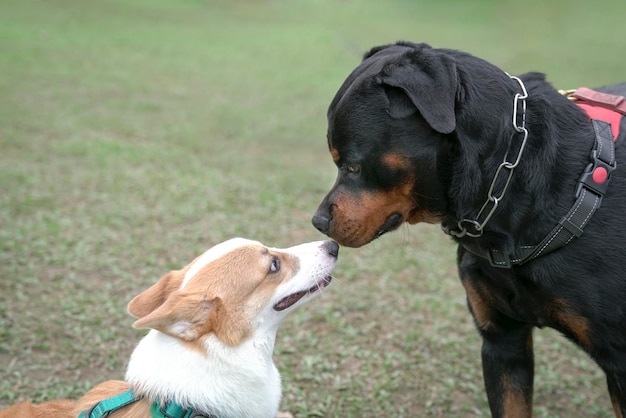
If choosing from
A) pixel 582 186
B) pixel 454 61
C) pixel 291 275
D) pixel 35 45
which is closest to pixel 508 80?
pixel 454 61

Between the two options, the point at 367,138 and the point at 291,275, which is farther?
the point at 291,275

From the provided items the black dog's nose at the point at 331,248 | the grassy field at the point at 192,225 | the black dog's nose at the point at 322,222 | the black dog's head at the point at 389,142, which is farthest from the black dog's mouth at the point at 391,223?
the grassy field at the point at 192,225

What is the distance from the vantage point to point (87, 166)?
790 centimetres

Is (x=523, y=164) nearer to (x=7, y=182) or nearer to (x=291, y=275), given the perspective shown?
(x=291, y=275)

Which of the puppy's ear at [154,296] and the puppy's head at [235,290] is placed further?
the puppy's ear at [154,296]

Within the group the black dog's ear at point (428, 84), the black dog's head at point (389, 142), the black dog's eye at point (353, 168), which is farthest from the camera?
the black dog's eye at point (353, 168)

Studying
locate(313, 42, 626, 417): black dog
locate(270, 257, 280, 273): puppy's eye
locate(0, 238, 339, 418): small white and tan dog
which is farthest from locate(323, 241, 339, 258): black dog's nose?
locate(313, 42, 626, 417): black dog

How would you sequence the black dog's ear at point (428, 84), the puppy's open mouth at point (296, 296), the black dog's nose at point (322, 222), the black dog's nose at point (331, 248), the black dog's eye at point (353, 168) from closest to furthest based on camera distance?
1. the black dog's ear at point (428, 84)
2. the black dog's eye at point (353, 168)
3. the black dog's nose at point (322, 222)
4. the puppy's open mouth at point (296, 296)
5. the black dog's nose at point (331, 248)

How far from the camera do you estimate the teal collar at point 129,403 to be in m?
2.82

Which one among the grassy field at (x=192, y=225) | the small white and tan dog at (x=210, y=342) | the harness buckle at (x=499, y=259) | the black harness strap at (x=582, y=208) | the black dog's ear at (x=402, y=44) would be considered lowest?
the grassy field at (x=192, y=225)

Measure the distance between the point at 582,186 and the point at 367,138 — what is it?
1.00 m

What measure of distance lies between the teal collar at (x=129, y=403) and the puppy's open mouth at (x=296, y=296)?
0.65 metres

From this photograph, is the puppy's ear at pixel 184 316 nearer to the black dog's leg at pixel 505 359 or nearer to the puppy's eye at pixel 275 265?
the puppy's eye at pixel 275 265

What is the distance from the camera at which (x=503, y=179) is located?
2.84 m
